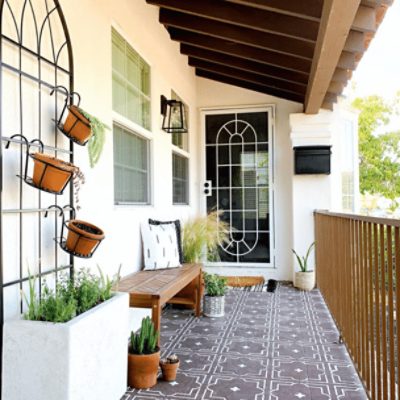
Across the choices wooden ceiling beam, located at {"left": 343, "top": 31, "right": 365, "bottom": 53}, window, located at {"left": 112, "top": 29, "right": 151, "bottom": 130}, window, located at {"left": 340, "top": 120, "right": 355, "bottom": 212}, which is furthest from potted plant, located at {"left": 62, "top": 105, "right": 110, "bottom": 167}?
window, located at {"left": 340, "top": 120, "right": 355, "bottom": 212}

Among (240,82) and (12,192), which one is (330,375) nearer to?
(12,192)

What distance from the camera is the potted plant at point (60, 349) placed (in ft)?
5.49

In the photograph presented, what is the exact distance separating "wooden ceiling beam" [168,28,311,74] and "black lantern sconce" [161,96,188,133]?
76 centimetres

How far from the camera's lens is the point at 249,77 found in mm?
5344

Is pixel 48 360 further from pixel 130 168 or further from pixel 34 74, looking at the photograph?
pixel 130 168

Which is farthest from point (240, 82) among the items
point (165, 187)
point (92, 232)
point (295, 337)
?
point (92, 232)

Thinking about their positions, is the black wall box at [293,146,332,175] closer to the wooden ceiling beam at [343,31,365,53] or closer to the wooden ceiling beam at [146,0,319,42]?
the wooden ceiling beam at [343,31,365,53]

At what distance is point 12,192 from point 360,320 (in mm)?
2017

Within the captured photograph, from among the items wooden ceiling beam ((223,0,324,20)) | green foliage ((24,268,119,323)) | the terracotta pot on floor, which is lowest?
the terracotta pot on floor

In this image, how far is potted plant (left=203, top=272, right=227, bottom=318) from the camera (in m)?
3.96

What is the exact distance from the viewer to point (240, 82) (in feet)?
19.0

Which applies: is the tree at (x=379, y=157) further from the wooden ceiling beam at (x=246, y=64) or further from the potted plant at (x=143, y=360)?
the potted plant at (x=143, y=360)

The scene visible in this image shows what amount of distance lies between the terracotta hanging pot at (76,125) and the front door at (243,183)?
3.82 metres

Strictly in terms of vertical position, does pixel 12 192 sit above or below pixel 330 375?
above
